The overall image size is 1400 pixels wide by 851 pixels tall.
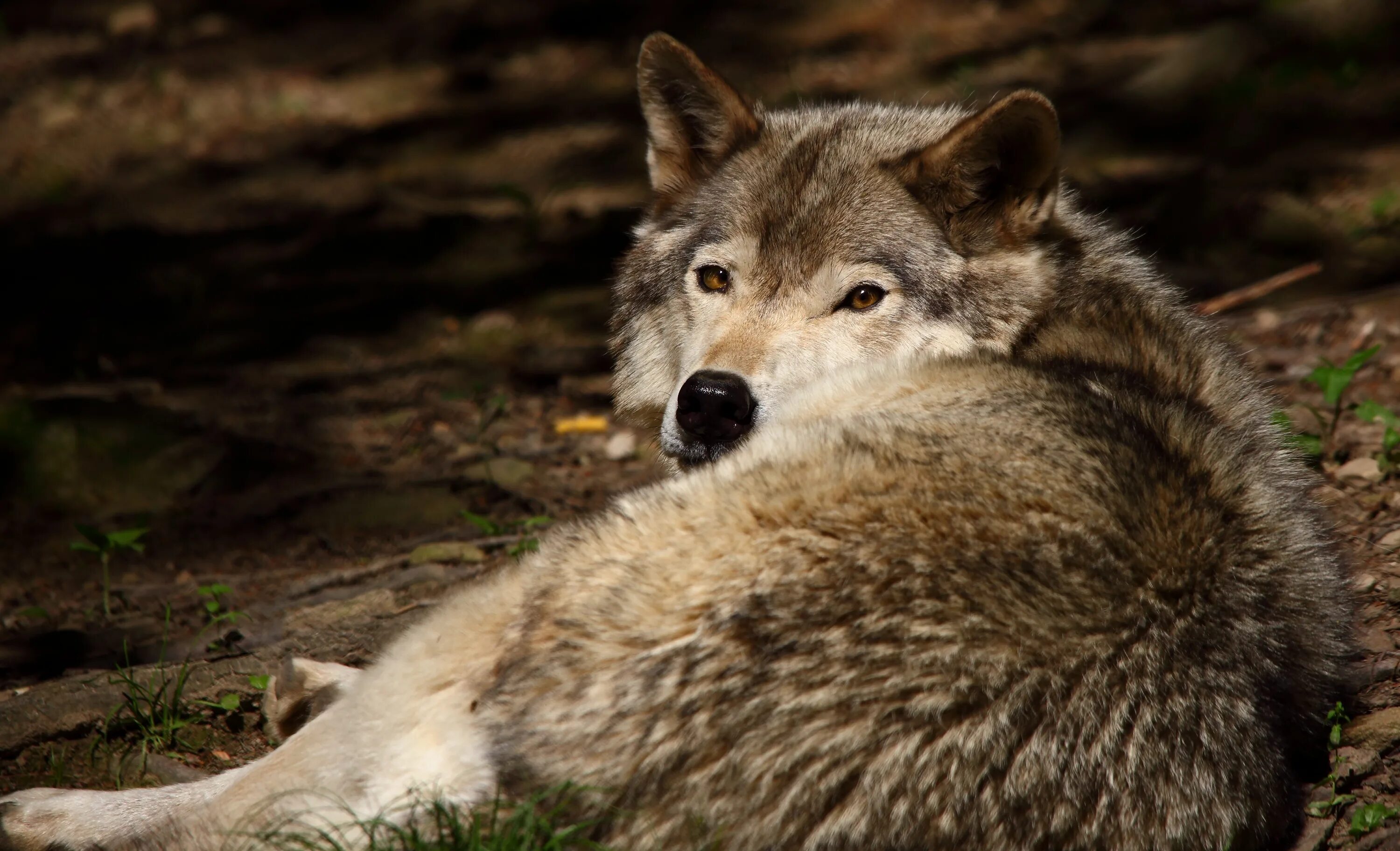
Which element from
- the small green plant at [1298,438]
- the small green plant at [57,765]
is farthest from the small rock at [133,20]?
the small green plant at [1298,438]

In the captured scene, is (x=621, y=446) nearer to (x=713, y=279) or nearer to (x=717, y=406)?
(x=713, y=279)

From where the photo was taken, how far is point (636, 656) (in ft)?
8.17

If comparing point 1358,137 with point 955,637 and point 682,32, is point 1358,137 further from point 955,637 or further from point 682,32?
point 955,637

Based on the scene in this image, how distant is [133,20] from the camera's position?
1159cm

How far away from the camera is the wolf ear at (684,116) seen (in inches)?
180

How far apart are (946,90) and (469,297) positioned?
4.59 metres

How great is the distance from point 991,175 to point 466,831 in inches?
111

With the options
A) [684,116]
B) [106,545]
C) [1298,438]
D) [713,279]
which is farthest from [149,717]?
[1298,438]

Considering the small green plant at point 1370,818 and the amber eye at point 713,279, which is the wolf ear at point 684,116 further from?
the small green plant at point 1370,818

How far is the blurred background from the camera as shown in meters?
5.58

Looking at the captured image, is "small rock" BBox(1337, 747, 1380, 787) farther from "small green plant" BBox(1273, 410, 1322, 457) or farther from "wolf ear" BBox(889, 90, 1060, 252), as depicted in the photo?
"wolf ear" BBox(889, 90, 1060, 252)

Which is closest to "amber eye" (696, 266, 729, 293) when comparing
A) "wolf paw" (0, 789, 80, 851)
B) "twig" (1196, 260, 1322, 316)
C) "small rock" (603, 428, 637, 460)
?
"small rock" (603, 428, 637, 460)

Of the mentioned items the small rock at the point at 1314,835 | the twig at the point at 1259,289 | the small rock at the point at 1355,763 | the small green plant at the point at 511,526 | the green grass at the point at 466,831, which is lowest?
the twig at the point at 1259,289

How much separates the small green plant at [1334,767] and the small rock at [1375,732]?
0.03 meters
